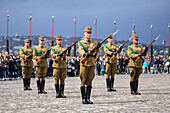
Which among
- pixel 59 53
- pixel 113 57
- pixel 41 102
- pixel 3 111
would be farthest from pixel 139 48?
pixel 3 111

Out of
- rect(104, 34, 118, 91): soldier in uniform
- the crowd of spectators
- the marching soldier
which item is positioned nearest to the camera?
the marching soldier

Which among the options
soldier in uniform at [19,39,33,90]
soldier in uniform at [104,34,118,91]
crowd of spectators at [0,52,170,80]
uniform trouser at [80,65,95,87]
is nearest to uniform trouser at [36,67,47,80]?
soldier in uniform at [19,39,33,90]

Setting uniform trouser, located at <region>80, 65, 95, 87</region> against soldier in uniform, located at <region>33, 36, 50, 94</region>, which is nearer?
uniform trouser, located at <region>80, 65, 95, 87</region>

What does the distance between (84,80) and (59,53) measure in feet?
7.37

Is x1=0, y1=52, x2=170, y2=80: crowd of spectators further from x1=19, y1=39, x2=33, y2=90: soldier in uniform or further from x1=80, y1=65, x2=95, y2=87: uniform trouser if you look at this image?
x1=80, y1=65, x2=95, y2=87: uniform trouser

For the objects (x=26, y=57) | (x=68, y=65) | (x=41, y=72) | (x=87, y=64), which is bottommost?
(x=41, y=72)

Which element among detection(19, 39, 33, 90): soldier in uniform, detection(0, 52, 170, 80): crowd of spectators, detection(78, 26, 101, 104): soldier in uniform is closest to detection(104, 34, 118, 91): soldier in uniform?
detection(0, 52, 170, 80): crowd of spectators

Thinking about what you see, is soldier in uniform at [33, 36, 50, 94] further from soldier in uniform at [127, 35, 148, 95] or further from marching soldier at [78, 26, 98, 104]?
marching soldier at [78, 26, 98, 104]

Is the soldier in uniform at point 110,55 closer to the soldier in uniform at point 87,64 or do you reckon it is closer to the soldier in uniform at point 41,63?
the soldier in uniform at point 41,63

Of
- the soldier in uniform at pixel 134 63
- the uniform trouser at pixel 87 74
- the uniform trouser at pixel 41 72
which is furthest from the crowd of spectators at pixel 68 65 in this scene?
the uniform trouser at pixel 87 74

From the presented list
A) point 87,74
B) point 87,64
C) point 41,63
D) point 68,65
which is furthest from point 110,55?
point 68,65

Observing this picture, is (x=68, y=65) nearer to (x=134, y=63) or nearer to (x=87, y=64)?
(x=134, y=63)

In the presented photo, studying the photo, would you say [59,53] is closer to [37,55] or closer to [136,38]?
[37,55]

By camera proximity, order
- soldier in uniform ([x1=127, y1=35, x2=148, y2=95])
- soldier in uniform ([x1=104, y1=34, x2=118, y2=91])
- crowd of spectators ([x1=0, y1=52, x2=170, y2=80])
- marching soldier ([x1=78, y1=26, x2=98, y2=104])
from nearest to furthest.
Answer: marching soldier ([x1=78, y1=26, x2=98, y2=104])
soldier in uniform ([x1=127, y1=35, x2=148, y2=95])
soldier in uniform ([x1=104, y1=34, x2=118, y2=91])
crowd of spectators ([x1=0, y1=52, x2=170, y2=80])
